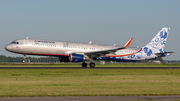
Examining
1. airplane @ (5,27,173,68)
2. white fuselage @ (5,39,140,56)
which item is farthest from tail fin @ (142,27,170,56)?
white fuselage @ (5,39,140,56)

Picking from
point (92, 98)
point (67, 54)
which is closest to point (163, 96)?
point (92, 98)

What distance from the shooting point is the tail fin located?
55.9 m

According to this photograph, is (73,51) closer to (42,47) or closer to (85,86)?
(42,47)

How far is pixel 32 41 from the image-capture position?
4466cm

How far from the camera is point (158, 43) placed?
56.8 meters

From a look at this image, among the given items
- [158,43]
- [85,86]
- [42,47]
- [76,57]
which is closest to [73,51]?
[76,57]

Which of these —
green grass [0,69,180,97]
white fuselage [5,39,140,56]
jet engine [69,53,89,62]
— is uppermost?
white fuselage [5,39,140,56]

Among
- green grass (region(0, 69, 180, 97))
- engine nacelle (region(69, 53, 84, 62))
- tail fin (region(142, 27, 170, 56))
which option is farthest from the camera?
tail fin (region(142, 27, 170, 56))

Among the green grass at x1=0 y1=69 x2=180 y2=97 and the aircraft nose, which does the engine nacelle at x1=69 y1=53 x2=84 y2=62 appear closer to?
the aircraft nose

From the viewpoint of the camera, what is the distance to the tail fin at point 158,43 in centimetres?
5592

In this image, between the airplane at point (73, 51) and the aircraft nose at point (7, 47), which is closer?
the airplane at point (73, 51)

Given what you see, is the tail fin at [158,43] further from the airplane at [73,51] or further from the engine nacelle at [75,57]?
the engine nacelle at [75,57]

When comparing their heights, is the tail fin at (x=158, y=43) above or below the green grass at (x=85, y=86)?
above

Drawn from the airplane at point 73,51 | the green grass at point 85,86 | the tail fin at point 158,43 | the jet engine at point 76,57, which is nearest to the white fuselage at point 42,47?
the airplane at point 73,51
